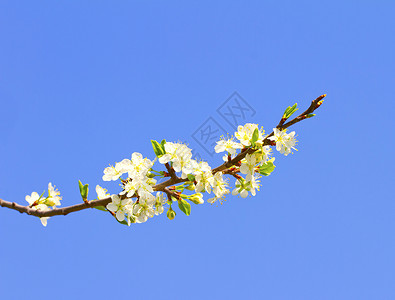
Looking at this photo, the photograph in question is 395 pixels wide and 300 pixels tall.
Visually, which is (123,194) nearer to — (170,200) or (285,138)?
(170,200)

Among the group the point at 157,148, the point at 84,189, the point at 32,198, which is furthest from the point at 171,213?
the point at 32,198

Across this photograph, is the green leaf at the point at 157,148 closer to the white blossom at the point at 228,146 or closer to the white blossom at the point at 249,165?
the white blossom at the point at 228,146

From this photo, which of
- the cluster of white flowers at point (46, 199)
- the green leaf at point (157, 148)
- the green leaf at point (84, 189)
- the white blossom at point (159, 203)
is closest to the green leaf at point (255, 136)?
the green leaf at point (157, 148)

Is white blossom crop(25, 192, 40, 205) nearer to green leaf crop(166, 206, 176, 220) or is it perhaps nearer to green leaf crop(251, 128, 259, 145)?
green leaf crop(166, 206, 176, 220)

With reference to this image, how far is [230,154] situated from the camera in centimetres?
289

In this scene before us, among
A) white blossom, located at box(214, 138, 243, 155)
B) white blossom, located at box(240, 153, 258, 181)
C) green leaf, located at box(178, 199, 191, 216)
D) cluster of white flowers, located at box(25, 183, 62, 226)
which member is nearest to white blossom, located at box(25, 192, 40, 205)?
cluster of white flowers, located at box(25, 183, 62, 226)

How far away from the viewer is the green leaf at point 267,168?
291cm

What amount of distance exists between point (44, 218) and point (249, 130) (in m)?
1.77

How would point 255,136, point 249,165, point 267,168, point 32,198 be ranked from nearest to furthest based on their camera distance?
point 255,136 → point 249,165 → point 267,168 → point 32,198

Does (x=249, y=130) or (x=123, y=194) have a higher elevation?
(x=123, y=194)

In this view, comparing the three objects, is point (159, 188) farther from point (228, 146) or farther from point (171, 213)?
point (228, 146)

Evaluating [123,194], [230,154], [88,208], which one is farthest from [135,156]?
[230,154]

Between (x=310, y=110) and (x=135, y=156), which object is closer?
(x=310, y=110)

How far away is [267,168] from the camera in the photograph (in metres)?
2.93
